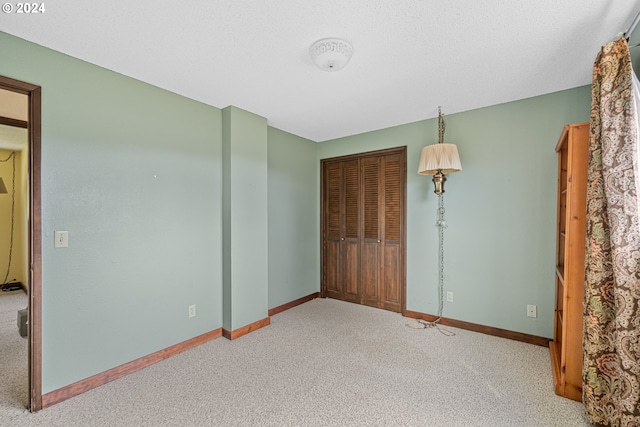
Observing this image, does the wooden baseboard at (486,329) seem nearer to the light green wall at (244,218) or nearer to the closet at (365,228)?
the closet at (365,228)

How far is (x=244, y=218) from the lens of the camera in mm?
3066

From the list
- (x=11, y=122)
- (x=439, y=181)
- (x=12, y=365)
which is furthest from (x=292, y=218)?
(x=11, y=122)

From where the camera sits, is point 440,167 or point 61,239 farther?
point 440,167

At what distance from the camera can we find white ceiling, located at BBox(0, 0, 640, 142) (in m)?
1.55

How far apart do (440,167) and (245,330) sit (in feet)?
8.60

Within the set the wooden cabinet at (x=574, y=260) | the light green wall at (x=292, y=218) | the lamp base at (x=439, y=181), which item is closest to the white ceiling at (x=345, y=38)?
the wooden cabinet at (x=574, y=260)

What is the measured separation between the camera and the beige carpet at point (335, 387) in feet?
5.85

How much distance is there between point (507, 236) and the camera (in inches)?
114

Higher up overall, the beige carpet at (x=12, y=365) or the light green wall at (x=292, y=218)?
the light green wall at (x=292, y=218)

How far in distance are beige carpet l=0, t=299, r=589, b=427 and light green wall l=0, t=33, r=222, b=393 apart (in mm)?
317

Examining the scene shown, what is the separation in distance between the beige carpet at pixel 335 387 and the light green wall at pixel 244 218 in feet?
1.17

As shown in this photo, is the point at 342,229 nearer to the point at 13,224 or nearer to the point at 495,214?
the point at 495,214

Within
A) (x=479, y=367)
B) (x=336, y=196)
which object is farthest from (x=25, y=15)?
(x=479, y=367)

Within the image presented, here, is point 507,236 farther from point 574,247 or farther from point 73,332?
point 73,332
